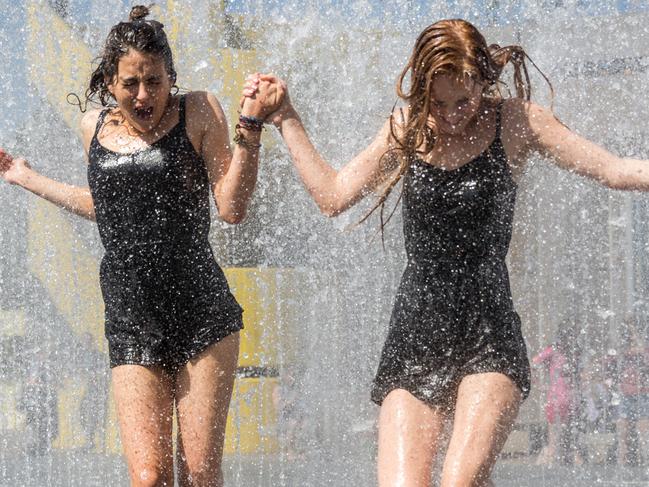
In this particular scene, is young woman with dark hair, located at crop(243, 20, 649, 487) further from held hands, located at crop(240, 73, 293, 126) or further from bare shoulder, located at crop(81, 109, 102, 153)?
bare shoulder, located at crop(81, 109, 102, 153)

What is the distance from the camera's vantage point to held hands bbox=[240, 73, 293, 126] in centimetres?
316

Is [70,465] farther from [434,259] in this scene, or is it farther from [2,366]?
[434,259]

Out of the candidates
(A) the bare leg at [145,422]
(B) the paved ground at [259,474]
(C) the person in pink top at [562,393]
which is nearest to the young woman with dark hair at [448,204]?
(A) the bare leg at [145,422]

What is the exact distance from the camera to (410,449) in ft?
9.59

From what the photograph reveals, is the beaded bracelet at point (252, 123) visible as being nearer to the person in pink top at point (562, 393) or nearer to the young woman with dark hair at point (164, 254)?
the young woman with dark hair at point (164, 254)

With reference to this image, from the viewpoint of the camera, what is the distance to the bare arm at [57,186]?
3.65m

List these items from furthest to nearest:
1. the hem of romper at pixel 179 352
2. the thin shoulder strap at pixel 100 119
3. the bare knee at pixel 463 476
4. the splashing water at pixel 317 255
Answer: the splashing water at pixel 317 255
the thin shoulder strap at pixel 100 119
the hem of romper at pixel 179 352
the bare knee at pixel 463 476

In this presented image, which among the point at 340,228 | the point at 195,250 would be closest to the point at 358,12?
the point at 340,228

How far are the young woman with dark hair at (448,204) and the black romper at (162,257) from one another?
37 centimetres

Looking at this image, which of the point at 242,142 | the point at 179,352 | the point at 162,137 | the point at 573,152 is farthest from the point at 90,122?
the point at 573,152

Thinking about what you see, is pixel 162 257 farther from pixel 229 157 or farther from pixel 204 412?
pixel 204 412

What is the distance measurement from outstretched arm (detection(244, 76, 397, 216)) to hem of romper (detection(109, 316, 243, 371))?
48cm

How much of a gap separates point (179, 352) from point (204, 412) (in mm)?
182

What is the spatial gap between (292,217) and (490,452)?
6535mm
